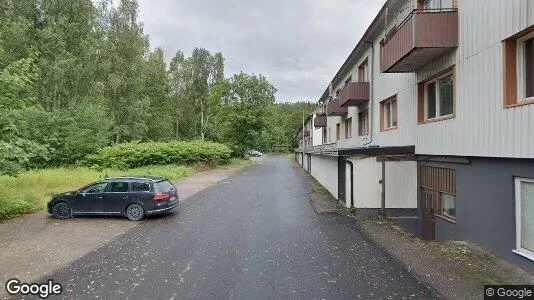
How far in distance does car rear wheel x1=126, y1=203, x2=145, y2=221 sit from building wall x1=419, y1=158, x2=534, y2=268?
966 cm

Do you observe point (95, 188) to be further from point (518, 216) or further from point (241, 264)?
point (518, 216)

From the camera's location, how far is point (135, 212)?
12.5m

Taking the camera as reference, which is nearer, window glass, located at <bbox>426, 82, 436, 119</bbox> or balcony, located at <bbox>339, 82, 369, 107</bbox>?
window glass, located at <bbox>426, 82, 436, 119</bbox>

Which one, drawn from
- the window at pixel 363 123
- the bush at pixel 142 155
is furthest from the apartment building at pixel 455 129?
the bush at pixel 142 155

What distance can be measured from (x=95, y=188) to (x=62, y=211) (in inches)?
56.9

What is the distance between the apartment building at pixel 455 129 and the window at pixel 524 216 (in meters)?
0.02

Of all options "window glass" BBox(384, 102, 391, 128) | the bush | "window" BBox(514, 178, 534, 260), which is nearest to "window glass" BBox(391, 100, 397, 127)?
"window glass" BBox(384, 102, 391, 128)

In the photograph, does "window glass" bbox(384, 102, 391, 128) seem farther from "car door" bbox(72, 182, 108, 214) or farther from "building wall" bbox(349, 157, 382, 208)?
"car door" bbox(72, 182, 108, 214)

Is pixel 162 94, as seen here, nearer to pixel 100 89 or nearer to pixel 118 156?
pixel 100 89

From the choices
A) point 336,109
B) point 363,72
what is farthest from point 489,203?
point 336,109

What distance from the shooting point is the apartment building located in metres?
6.75

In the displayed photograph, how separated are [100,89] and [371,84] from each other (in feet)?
83.7

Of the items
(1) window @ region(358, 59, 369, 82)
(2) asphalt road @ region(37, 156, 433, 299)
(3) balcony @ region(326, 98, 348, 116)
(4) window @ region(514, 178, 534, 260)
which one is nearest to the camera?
(2) asphalt road @ region(37, 156, 433, 299)

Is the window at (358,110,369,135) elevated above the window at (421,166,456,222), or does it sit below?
above
